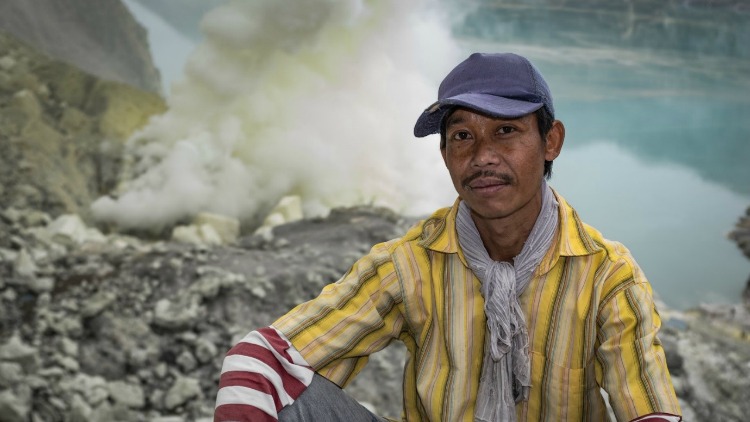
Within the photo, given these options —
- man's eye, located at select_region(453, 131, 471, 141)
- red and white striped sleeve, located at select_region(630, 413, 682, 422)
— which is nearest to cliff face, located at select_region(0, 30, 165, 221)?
man's eye, located at select_region(453, 131, 471, 141)

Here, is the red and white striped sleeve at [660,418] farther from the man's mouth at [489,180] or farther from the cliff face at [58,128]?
the cliff face at [58,128]

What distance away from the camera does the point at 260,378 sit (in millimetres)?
871

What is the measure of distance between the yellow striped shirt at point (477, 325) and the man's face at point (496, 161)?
8cm

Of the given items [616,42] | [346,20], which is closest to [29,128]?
[346,20]

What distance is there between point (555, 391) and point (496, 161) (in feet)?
1.12

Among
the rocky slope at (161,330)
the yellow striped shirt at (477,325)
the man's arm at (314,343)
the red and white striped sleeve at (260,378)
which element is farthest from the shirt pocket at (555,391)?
the rocky slope at (161,330)

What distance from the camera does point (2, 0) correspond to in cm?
415

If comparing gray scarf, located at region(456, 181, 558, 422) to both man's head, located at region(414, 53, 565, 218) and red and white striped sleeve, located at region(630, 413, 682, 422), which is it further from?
red and white striped sleeve, located at region(630, 413, 682, 422)

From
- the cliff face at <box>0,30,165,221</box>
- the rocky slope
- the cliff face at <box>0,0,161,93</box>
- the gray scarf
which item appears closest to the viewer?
the gray scarf

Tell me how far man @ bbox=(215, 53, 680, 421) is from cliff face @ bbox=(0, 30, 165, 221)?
114 inches

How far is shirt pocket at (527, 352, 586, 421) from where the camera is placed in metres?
0.94

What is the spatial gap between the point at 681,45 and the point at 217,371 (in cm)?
475

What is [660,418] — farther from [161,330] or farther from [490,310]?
[161,330]

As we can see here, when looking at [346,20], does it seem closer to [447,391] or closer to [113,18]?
[113,18]
